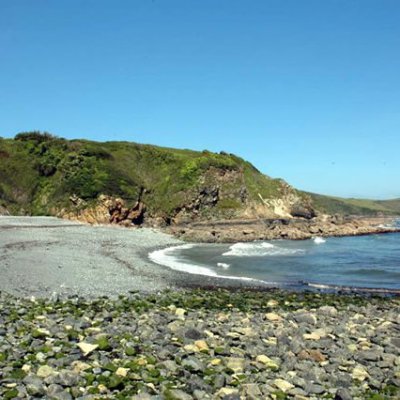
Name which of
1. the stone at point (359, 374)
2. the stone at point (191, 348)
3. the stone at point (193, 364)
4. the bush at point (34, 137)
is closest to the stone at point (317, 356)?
the stone at point (359, 374)

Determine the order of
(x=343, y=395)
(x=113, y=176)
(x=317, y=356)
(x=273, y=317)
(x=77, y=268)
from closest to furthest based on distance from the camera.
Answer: (x=343, y=395), (x=317, y=356), (x=273, y=317), (x=77, y=268), (x=113, y=176)

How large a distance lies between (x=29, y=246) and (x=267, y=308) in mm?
25102

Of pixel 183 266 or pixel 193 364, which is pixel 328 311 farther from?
pixel 183 266

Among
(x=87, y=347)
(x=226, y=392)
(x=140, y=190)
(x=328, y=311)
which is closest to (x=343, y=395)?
(x=226, y=392)

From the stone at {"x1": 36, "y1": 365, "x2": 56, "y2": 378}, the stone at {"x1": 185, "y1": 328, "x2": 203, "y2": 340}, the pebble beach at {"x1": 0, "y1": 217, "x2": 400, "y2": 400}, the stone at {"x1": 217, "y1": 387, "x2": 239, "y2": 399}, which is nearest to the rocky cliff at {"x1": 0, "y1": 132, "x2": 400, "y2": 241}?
the pebble beach at {"x1": 0, "y1": 217, "x2": 400, "y2": 400}

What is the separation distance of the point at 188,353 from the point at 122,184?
70618 millimetres

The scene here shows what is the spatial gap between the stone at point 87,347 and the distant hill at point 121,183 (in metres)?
64.5

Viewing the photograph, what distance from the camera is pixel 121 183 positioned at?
8031 centimetres

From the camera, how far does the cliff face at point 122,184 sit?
251 ft

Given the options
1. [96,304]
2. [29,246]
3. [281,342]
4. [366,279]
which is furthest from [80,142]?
[281,342]

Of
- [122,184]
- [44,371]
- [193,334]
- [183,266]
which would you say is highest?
[122,184]

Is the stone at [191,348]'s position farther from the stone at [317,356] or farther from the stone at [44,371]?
the stone at [44,371]

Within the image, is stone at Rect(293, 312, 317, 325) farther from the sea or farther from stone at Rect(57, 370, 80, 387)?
the sea

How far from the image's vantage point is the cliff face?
251ft
